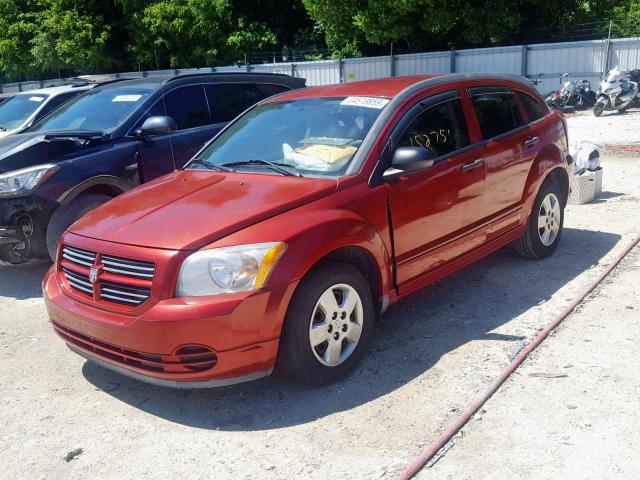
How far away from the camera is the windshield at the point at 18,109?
896 cm

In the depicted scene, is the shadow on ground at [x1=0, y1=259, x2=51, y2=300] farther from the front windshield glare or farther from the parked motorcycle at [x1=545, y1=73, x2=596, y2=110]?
the parked motorcycle at [x1=545, y1=73, x2=596, y2=110]

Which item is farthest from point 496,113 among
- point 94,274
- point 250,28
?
point 250,28

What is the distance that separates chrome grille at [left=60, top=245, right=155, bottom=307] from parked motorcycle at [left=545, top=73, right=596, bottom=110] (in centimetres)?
1811

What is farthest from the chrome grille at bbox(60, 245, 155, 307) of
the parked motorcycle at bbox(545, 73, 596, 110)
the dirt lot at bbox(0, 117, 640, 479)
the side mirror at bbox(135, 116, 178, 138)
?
the parked motorcycle at bbox(545, 73, 596, 110)

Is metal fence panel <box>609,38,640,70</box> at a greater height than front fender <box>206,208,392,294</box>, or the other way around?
metal fence panel <box>609,38,640,70</box>

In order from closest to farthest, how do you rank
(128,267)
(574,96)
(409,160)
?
(128,267)
(409,160)
(574,96)

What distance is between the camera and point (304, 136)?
183 inches

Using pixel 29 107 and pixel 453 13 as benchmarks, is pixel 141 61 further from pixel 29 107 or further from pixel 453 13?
pixel 29 107

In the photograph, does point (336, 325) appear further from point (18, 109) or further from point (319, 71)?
point (319, 71)

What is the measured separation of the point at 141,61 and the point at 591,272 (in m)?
30.3

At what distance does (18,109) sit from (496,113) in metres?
6.82

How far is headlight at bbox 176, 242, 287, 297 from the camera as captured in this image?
3.47 metres

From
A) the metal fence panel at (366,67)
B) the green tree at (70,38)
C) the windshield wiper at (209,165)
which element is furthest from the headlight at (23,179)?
the green tree at (70,38)

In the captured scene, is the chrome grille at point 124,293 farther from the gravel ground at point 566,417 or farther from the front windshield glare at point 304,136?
the gravel ground at point 566,417
